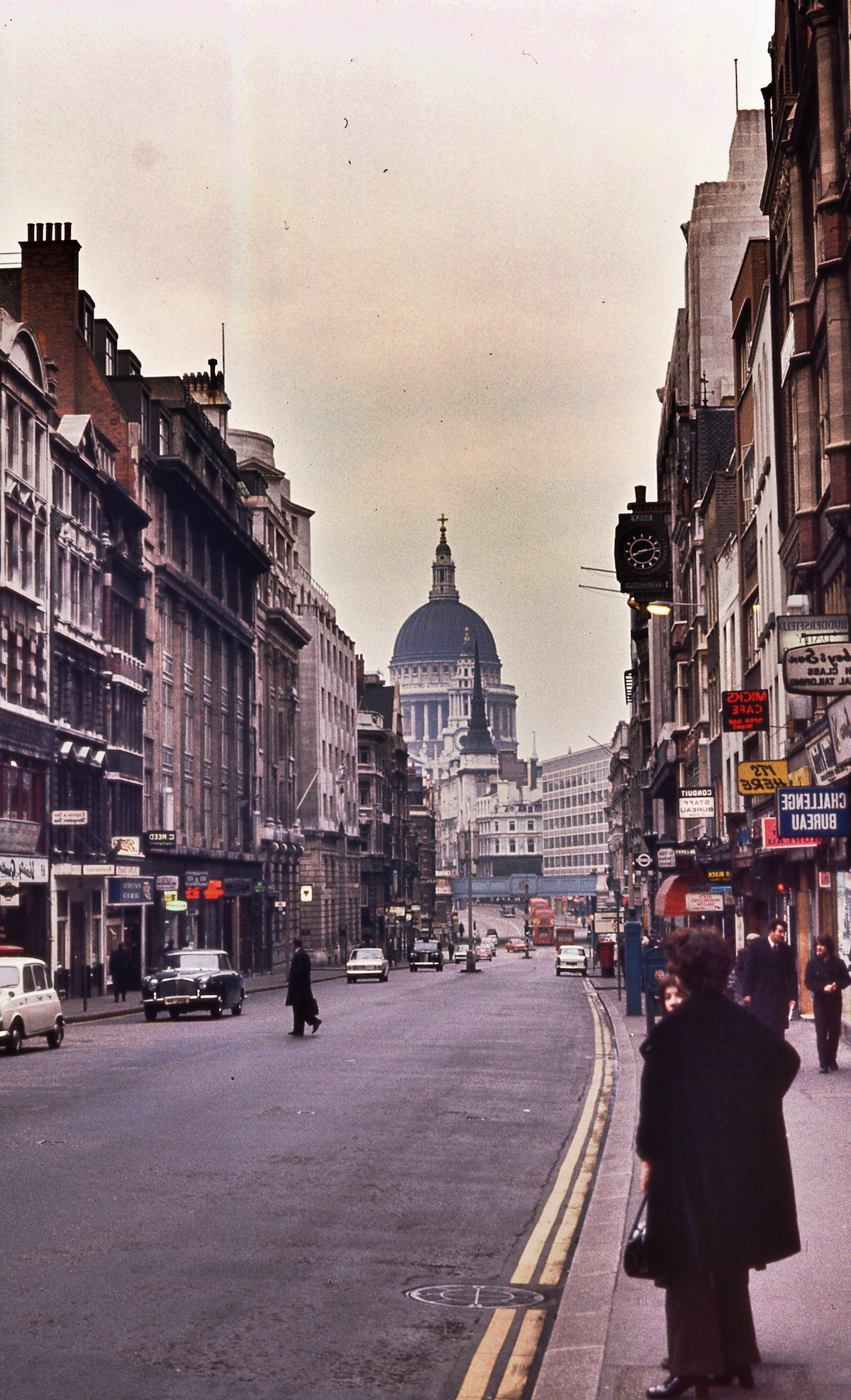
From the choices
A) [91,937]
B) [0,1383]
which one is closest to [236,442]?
[91,937]

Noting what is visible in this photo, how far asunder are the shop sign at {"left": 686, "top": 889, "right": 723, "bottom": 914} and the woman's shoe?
34.8 m

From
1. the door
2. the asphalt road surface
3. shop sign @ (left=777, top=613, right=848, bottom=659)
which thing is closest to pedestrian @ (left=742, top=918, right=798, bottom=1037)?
the asphalt road surface

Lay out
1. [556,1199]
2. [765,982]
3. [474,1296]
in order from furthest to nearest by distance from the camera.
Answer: [765,982]
[556,1199]
[474,1296]

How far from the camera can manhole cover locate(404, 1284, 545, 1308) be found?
958cm

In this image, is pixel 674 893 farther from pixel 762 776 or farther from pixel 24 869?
pixel 762 776

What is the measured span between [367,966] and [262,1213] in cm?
5982

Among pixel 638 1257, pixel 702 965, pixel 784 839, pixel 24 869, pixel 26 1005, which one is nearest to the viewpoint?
pixel 638 1257

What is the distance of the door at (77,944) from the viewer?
54.5 meters

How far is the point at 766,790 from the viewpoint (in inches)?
1218

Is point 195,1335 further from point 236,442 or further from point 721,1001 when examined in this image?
point 236,442

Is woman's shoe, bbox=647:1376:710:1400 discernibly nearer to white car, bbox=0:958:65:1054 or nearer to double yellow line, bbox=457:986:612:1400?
double yellow line, bbox=457:986:612:1400

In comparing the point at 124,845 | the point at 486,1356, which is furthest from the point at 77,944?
the point at 486,1356

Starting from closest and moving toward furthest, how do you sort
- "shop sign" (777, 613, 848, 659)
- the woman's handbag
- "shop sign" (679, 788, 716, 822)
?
A: the woman's handbag → "shop sign" (777, 613, 848, 659) → "shop sign" (679, 788, 716, 822)

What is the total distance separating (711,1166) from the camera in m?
6.64
